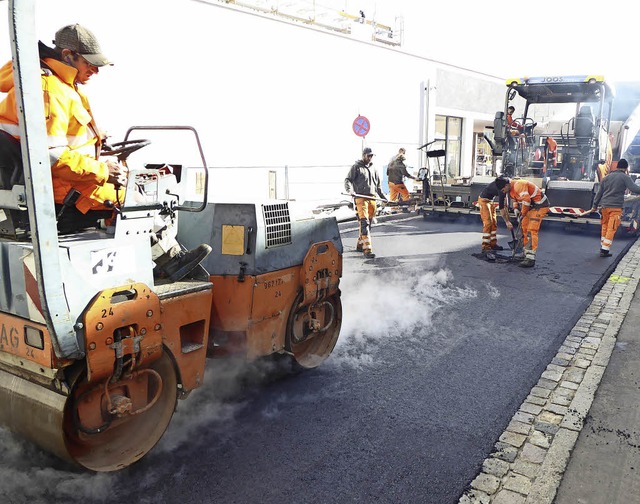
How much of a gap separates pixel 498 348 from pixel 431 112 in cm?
1743

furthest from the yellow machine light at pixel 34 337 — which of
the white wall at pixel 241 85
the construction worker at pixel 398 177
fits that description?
the construction worker at pixel 398 177

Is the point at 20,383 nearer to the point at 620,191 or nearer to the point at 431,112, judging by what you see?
the point at 620,191

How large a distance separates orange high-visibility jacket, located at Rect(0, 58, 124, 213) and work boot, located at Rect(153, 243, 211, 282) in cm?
54

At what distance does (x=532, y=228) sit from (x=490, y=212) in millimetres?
881

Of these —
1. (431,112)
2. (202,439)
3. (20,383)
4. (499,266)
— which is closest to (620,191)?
(499,266)

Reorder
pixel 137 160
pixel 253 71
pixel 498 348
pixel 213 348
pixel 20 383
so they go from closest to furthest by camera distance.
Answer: pixel 20 383, pixel 213 348, pixel 498 348, pixel 137 160, pixel 253 71

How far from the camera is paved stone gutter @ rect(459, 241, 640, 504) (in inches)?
112

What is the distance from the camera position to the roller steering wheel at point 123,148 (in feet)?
10.2

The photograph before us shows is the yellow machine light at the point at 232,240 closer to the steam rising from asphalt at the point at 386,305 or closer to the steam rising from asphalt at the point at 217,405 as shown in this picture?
the steam rising from asphalt at the point at 217,405

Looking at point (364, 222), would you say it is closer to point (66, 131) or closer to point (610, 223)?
point (610, 223)

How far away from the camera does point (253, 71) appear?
13.3 m

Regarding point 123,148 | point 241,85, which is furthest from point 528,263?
point 241,85

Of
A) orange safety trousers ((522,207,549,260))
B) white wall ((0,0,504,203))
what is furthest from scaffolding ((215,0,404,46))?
orange safety trousers ((522,207,549,260))

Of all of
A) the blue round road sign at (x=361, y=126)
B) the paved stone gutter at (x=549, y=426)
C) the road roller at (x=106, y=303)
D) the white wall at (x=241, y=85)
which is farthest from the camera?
the blue round road sign at (x=361, y=126)
